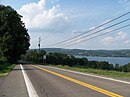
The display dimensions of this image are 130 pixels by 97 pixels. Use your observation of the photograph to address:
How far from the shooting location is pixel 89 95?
11.2m

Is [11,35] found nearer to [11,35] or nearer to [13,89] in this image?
[11,35]

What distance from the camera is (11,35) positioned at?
78938 millimetres

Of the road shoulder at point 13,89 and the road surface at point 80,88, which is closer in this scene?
the road surface at point 80,88

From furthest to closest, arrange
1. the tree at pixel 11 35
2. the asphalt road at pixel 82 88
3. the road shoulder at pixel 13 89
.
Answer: the tree at pixel 11 35 → the road shoulder at pixel 13 89 → the asphalt road at pixel 82 88

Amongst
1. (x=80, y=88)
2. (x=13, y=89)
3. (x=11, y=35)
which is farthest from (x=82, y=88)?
(x=11, y=35)

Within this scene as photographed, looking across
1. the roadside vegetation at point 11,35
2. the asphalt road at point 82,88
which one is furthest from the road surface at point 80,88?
the roadside vegetation at point 11,35

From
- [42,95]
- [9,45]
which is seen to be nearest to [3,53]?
[9,45]

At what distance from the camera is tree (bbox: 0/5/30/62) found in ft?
252

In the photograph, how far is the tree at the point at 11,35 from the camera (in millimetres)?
76875

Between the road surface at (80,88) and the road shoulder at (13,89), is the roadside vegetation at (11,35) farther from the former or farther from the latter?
the road surface at (80,88)

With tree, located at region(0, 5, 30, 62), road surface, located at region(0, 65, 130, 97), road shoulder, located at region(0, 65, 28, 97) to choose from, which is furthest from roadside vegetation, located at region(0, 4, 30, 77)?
road surface, located at region(0, 65, 130, 97)

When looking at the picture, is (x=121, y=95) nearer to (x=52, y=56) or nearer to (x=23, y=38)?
(x=23, y=38)

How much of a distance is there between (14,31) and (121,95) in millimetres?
72141

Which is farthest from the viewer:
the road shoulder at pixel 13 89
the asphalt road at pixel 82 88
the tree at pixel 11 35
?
the tree at pixel 11 35
